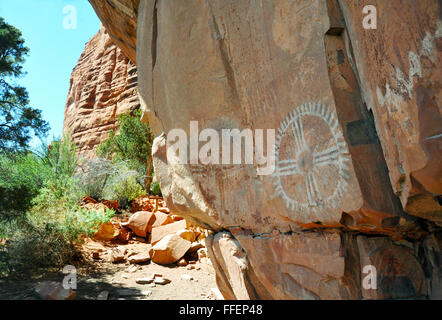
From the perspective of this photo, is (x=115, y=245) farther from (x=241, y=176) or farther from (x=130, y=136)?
(x=130, y=136)

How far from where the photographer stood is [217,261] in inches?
124

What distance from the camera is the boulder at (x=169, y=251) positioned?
18.3 feet

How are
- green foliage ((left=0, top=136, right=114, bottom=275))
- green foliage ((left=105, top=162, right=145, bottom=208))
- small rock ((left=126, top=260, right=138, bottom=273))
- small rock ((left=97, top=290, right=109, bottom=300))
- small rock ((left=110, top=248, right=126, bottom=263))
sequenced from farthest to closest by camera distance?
green foliage ((left=105, top=162, right=145, bottom=208)), small rock ((left=110, top=248, right=126, bottom=263)), small rock ((left=126, top=260, right=138, bottom=273)), green foliage ((left=0, top=136, right=114, bottom=275)), small rock ((left=97, top=290, right=109, bottom=300))

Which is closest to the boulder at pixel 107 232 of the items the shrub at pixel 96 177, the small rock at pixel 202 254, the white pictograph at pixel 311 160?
the small rock at pixel 202 254

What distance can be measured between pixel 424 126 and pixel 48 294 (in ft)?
12.0

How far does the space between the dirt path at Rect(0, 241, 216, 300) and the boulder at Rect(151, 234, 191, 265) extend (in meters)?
0.13

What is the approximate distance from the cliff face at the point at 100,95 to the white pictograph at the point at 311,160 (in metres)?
16.2

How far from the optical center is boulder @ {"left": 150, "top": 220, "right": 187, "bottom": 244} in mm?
6464

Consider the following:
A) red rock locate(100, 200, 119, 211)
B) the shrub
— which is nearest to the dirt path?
red rock locate(100, 200, 119, 211)

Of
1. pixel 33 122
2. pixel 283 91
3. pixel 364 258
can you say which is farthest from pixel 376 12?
pixel 33 122

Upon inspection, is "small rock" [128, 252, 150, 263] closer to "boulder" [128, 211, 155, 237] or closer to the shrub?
"boulder" [128, 211, 155, 237]

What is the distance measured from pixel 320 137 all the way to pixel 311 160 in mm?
155

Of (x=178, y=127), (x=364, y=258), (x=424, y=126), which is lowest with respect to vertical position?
(x=364, y=258)

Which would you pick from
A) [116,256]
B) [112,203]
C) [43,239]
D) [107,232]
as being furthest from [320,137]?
[112,203]
